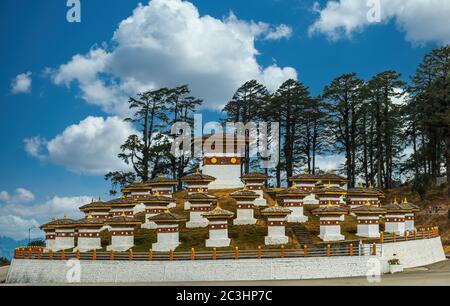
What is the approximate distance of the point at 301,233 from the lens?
41.4 metres

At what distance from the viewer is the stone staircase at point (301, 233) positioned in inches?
1578

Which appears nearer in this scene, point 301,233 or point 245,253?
point 245,253

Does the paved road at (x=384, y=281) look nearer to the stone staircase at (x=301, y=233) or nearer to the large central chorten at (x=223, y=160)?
the stone staircase at (x=301, y=233)

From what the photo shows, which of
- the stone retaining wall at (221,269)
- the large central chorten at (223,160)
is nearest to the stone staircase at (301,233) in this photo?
the stone retaining wall at (221,269)

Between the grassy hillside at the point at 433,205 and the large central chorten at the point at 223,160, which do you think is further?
the grassy hillside at the point at 433,205

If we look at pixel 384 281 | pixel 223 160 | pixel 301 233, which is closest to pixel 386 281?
pixel 384 281

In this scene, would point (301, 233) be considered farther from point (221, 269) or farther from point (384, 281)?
point (384, 281)

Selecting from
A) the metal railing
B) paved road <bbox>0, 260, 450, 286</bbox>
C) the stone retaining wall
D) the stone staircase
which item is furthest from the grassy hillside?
the stone retaining wall

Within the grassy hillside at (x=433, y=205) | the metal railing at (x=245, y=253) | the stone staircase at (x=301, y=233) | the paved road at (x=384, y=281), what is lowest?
the paved road at (x=384, y=281)

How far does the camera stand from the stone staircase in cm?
4009

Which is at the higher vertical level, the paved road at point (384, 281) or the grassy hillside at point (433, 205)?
the grassy hillside at point (433, 205)

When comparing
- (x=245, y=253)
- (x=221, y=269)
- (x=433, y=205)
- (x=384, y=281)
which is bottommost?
(x=384, y=281)

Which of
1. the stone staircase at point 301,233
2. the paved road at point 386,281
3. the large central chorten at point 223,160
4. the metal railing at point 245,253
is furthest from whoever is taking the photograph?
the large central chorten at point 223,160
